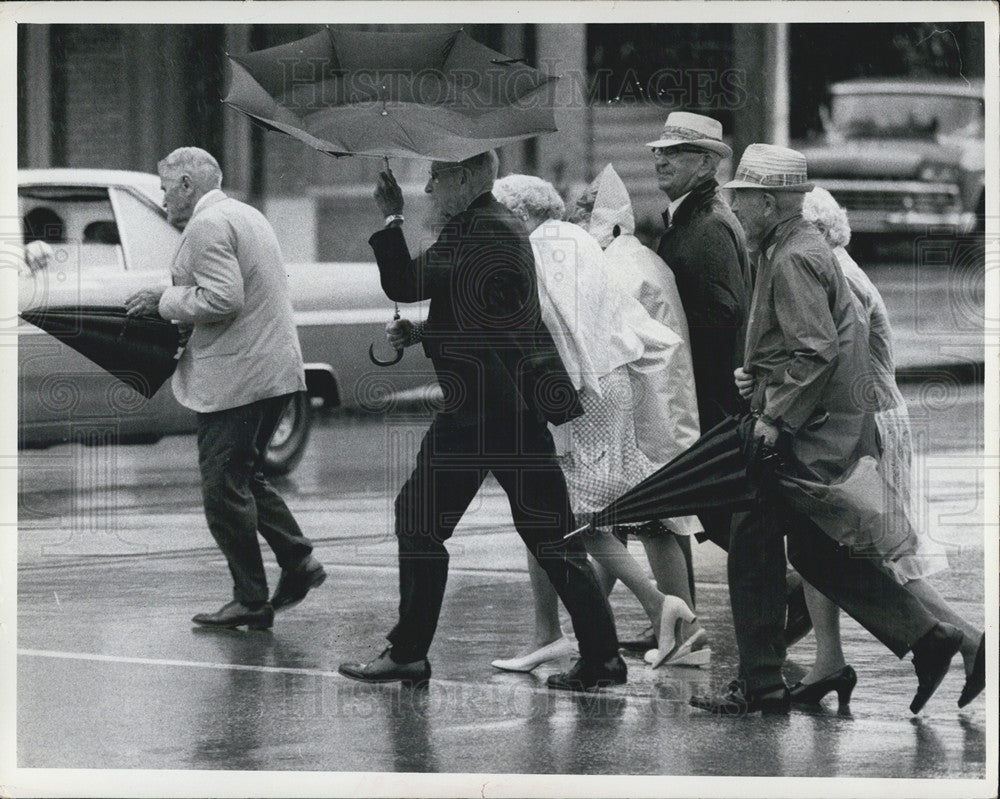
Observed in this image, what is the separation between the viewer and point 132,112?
74.8 ft

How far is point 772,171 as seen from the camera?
7.10 m

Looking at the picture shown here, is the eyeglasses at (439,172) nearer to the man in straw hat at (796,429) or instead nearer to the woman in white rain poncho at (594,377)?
the woman in white rain poncho at (594,377)

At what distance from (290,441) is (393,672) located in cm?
551

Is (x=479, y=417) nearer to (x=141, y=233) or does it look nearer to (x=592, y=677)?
(x=592, y=677)

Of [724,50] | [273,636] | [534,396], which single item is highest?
[724,50]

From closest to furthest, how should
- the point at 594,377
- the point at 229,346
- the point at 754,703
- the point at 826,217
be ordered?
1. the point at 754,703
2. the point at 826,217
3. the point at 594,377
4. the point at 229,346

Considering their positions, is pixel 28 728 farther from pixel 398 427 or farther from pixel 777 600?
pixel 398 427

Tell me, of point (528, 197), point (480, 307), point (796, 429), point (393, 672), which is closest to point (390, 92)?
point (528, 197)

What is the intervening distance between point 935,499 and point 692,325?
3767mm

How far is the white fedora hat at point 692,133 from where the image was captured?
7.99 m

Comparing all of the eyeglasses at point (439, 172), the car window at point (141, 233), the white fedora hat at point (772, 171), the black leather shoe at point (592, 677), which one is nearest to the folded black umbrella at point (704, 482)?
the black leather shoe at point (592, 677)

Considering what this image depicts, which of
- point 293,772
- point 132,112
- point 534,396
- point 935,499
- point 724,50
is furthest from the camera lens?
point 132,112

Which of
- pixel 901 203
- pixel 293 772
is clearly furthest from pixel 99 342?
pixel 901 203

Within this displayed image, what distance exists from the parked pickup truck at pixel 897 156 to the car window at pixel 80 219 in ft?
49.1
